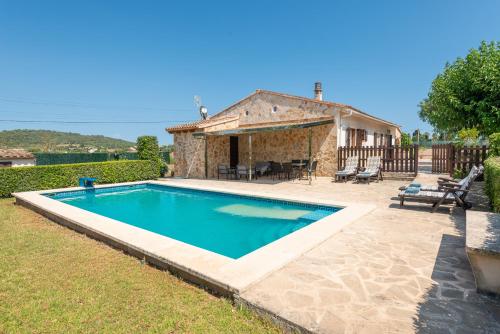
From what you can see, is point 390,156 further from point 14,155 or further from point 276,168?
point 14,155

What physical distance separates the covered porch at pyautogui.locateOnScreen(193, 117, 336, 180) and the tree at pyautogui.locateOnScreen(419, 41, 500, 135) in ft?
17.6

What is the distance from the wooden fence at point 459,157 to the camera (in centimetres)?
1248

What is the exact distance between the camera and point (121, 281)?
3.81 m

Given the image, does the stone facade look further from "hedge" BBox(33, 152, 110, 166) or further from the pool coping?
"hedge" BBox(33, 152, 110, 166)

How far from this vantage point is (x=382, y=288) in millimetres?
Result: 3291

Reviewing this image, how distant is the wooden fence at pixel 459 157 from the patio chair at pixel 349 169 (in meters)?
4.23

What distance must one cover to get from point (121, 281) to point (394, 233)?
4.95m

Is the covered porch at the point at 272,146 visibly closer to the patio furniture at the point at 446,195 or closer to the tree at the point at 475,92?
Result: the tree at the point at 475,92

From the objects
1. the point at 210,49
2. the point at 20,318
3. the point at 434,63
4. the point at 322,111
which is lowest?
the point at 20,318

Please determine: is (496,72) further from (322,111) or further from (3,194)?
(3,194)

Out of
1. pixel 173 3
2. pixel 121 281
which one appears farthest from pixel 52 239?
pixel 173 3

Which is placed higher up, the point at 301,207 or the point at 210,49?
the point at 210,49

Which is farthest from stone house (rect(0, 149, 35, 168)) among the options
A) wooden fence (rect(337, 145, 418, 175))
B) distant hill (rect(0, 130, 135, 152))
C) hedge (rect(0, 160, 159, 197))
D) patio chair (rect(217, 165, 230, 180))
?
distant hill (rect(0, 130, 135, 152))

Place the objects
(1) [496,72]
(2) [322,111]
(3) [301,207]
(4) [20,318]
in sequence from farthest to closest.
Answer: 1. (2) [322,111]
2. (1) [496,72]
3. (3) [301,207]
4. (4) [20,318]
